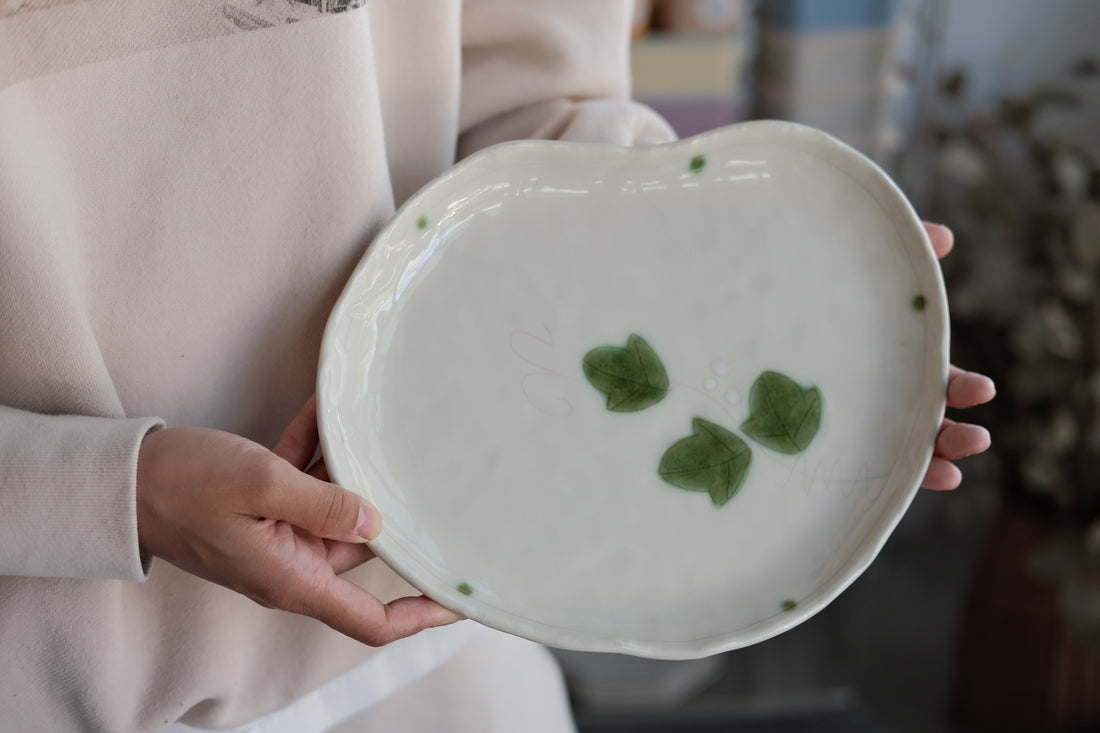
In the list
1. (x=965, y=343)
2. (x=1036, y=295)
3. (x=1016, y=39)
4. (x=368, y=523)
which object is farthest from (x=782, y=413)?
(x=1016, y=39)

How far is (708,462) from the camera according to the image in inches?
22.8

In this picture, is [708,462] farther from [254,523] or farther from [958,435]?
[254,523]

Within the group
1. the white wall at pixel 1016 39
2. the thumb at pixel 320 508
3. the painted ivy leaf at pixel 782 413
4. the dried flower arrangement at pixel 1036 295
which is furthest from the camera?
the white wall at pixel 1016 39

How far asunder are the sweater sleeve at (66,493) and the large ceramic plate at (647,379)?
12 cm

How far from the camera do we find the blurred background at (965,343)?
1130mm

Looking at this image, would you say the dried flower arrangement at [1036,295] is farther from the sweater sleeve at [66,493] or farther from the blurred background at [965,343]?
the sweater sleeve at [66,493]

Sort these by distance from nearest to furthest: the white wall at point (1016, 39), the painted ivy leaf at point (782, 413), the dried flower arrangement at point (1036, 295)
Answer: the painted ivy leaf at point (782, 413) → the dried flower arrangement at point (1036, 295) → the white wall at point (1016, 39)

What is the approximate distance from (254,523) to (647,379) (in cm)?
25

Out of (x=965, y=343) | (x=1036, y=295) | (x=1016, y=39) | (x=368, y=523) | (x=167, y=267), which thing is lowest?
(x=965, y=343)

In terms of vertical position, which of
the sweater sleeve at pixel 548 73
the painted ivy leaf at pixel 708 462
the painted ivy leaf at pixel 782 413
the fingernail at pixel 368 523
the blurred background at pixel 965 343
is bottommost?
the blurred background at pixel 965 343

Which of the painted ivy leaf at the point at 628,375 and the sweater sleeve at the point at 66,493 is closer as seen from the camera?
the sweater sleeve at the point at 66,493

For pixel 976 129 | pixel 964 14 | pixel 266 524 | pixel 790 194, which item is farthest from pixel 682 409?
pixel 964 14

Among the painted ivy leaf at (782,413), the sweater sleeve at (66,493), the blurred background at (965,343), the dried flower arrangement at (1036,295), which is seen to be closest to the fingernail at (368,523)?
the sweater sleeve at (66,493)

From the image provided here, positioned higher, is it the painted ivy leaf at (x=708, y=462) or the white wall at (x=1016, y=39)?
the painted ivy leaf at (x=708, y=462)
